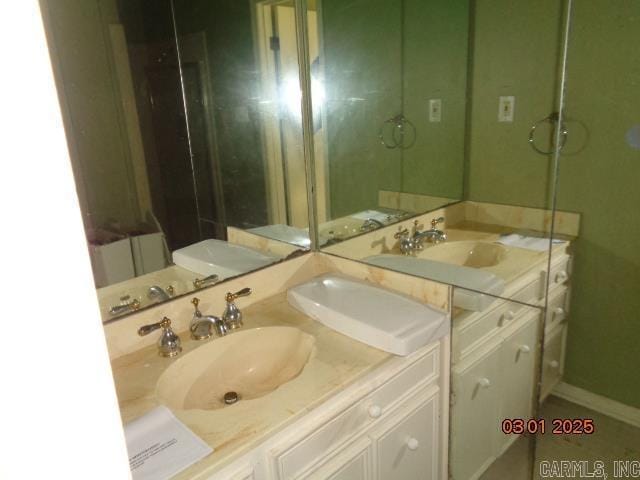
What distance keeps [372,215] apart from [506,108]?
76cm

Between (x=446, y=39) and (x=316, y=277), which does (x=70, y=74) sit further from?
(x=446, y=39)

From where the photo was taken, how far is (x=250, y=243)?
1566 mm

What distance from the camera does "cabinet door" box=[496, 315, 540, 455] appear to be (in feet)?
5.35

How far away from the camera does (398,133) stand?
73.7 inches

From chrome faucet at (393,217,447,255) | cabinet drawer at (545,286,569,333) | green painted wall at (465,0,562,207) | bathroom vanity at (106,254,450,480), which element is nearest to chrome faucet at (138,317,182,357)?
bathroom vanity at (106,254,450,480)

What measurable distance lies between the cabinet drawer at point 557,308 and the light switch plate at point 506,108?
758 millimetres

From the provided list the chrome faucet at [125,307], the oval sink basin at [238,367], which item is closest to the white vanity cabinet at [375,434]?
the oval sink basin at [238,367]

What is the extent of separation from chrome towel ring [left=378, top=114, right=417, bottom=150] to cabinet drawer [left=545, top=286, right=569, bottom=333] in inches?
34.3

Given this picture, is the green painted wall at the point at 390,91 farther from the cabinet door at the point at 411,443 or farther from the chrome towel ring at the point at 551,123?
the cabinet door at the point at 411,443

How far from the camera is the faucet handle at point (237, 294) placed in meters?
1.36

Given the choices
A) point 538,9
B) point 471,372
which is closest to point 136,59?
point 471,372

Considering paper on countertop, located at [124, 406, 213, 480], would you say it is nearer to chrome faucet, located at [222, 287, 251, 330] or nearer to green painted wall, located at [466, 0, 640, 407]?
chrome faucet, located at [222, 287, 251, 330]

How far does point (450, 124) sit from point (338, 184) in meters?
0.60

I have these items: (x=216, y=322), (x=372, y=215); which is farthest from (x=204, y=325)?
(x=372, y=215)
